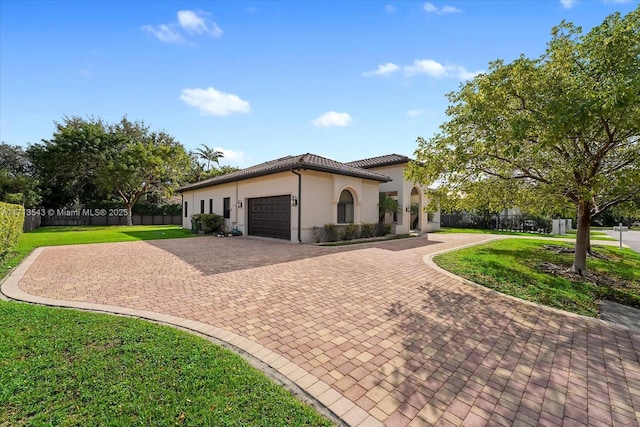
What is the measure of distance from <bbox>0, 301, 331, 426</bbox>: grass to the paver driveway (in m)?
0.46

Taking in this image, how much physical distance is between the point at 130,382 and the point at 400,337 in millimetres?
3269

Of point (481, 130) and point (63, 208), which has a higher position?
point (481, 130)

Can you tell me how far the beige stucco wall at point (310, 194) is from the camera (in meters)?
13.8

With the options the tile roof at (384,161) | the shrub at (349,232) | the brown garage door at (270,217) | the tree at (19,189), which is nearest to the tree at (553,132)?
Result: the shrub at (349,232)

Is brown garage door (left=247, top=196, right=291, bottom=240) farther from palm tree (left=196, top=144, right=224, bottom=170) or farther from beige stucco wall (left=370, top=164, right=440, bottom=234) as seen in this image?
palm tree (left=196, top=144, right=224, bottom=170)

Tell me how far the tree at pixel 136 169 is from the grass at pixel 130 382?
83.2 ft

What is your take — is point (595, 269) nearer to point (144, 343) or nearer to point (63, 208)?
point (144, 343)

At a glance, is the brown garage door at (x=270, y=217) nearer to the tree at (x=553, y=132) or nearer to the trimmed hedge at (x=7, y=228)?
the tree at (x=553, y=132)

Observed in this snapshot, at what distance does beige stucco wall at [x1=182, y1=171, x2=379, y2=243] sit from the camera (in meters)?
13.8

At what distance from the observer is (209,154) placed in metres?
46.5

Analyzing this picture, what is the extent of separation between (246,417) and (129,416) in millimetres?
968

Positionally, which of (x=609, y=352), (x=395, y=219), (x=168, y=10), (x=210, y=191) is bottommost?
(x=609, y=352)

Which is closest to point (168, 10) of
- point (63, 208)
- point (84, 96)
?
point (84, 96)

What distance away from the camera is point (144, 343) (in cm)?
352
